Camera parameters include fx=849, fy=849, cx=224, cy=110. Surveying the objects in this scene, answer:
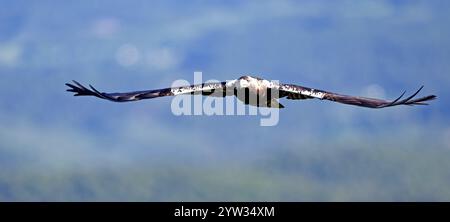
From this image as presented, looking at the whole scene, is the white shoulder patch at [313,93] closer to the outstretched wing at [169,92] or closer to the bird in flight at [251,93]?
the bird in flight at [251,93]

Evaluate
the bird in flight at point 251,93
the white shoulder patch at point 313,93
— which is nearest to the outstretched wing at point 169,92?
the bird in flight at point 251,93

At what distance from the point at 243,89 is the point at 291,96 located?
198 inches

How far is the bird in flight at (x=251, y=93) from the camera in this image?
68125 mm

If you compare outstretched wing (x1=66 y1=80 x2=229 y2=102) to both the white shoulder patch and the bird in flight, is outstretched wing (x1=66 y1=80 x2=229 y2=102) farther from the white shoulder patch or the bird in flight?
the white shoulder patch

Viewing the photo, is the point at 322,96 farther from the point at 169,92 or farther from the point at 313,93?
the point at 169,92

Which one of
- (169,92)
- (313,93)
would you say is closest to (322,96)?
(313,93)

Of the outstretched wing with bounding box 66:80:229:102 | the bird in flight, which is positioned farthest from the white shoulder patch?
the outstretched wing with bounding box 66:80:229:102

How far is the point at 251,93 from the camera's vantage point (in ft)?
226

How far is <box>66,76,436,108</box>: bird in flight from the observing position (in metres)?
68.1

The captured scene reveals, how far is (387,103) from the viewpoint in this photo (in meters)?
67.4
